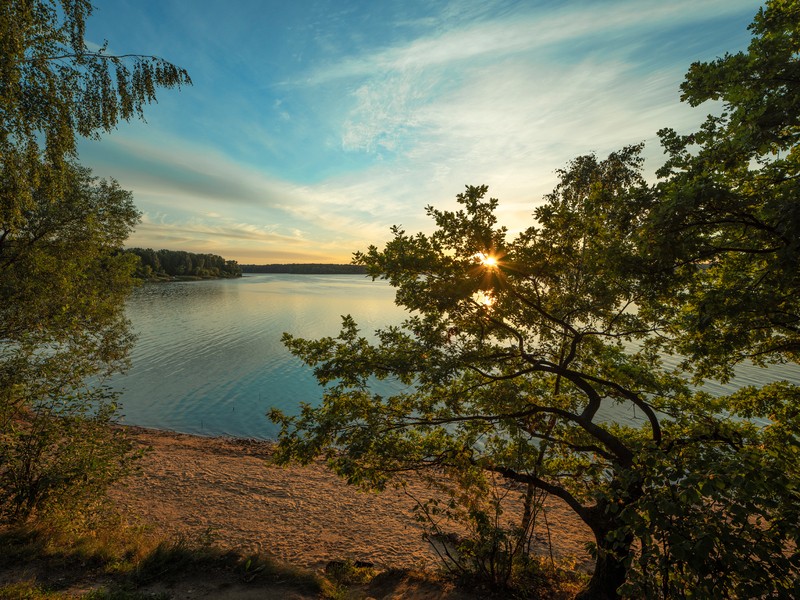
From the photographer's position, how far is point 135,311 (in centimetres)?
5588

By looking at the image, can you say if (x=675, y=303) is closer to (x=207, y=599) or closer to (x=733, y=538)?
(x=733, y=538)

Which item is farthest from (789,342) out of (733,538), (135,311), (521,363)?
(135,311)

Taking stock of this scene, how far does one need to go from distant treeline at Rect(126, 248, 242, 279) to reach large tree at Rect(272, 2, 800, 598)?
134 metres

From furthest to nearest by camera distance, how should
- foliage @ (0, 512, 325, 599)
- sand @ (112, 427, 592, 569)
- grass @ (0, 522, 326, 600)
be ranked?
sand @ (112, 427, 592, 569) < foliage @ (0, 512, 325, 599) < grass @ (0, 522, 326, 600)

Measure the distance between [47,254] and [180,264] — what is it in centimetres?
14127

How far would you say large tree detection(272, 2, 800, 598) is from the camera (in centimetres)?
399

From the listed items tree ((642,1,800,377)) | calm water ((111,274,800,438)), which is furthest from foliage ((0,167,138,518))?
tree ((642,1,800,377))

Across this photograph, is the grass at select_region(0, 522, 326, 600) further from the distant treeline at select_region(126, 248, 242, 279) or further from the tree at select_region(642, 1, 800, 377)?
the distant treeline at select_region(126, 248, 242, 279)

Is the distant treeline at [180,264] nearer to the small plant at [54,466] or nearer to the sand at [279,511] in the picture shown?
the sand at [279,511]

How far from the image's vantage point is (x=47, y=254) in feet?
50.4

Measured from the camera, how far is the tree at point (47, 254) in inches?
233

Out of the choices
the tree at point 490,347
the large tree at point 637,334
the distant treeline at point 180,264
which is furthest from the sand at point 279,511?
the distant treeline at point 180,264

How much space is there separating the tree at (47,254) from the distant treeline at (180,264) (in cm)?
11909

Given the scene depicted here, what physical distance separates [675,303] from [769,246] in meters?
1.50
